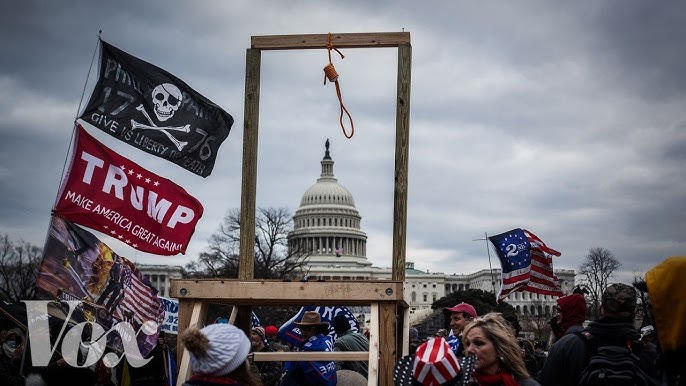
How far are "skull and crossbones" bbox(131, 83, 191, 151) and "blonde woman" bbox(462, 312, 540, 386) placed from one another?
13.6 feet

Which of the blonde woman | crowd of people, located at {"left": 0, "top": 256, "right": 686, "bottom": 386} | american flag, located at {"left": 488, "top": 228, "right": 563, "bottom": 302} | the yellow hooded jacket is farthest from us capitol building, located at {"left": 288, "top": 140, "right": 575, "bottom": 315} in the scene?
the yellow hooded jacket

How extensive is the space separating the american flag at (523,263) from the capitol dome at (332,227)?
115 meters

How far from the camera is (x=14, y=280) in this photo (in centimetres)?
5706

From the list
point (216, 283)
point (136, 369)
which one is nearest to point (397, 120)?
point (216, 283)

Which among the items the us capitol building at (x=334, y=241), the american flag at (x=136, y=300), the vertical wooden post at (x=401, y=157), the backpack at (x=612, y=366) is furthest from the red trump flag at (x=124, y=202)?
the us capitol building at (x=334, y=241)

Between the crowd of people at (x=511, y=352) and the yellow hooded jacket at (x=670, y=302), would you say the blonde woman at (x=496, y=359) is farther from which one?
A: the yellow hooded jacket at (x=670, y=302)

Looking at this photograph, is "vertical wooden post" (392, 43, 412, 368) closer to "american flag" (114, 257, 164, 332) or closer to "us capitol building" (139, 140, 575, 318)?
"american flag" (114, 257, 164, 332)

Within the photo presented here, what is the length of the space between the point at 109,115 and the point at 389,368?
3749 mm

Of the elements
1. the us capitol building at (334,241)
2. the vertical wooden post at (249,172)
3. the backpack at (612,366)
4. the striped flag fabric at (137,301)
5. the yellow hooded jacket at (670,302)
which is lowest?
the backpack at (612,366)

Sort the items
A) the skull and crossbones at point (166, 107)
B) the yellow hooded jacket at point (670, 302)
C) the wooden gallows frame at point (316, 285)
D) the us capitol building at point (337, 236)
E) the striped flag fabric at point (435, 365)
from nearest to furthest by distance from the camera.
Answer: the yellow hooded jacket at point (670, 302) → the striped flag fabric at point (435, 365) → the wooden gallows frame at point (316, 285) → the skull and crossbones at point (166, 107) → the us capitol building at point (337, 236)

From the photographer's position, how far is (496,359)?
424cm

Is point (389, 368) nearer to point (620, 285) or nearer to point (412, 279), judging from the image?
point (620, 285)

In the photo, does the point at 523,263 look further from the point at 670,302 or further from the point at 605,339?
the point at 670,302

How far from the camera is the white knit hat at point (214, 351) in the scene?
3756 mm
